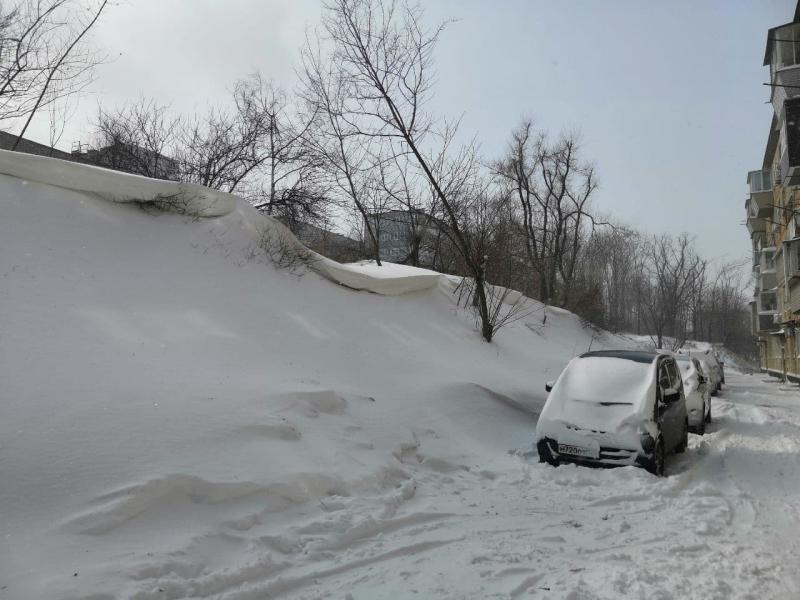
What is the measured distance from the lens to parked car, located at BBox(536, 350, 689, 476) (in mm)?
7211

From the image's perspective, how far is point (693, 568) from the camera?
4.20 m

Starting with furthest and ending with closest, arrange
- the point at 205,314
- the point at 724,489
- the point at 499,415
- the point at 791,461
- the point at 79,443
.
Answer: the point at 499,415
the point at 205,314
the point at 791,461
the point at 724,489
the point at 79,443

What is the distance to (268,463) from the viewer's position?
553 centimetres

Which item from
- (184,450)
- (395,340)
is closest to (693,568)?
(184,450)

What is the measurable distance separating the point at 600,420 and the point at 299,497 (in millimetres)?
4140

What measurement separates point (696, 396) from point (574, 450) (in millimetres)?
5247

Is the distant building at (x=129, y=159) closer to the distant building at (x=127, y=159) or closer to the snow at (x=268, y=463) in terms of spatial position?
the distant building at (x=127, y=159)

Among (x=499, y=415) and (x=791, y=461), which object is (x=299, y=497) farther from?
(x=791, y=461)

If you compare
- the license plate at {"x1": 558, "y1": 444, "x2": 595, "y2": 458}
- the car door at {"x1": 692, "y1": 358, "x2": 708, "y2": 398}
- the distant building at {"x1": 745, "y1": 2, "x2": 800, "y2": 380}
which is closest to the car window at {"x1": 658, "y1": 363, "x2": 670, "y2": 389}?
the license plate at {"x1": 558, "y1": 444, "x2": 595, "y2": 458}

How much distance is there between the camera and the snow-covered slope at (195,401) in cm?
412

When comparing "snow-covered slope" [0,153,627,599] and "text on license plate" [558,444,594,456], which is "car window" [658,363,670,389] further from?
"snow-covered slope" [0,153,627,599]

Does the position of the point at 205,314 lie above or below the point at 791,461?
above

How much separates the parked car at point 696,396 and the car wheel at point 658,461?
2950mm

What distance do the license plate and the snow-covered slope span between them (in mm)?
723
